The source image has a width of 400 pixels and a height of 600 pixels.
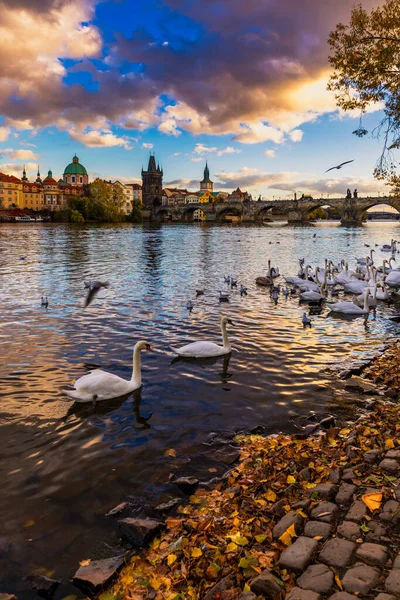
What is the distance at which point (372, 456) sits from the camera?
435 centimetres

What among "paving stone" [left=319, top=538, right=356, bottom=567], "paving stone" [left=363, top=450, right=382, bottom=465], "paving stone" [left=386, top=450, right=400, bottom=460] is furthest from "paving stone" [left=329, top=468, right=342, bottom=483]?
"paving stone" [left=319, top=538, right=356, bottom=567]

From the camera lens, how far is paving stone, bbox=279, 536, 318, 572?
2955 mm

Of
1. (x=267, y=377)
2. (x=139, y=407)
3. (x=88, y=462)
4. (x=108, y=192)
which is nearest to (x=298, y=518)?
(x=88, y=462)

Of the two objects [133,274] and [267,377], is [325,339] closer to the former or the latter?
[267,377]

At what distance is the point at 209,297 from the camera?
15.6 metres

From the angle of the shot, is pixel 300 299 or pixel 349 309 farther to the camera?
pixel 300 299

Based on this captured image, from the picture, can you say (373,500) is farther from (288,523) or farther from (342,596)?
(342,596)

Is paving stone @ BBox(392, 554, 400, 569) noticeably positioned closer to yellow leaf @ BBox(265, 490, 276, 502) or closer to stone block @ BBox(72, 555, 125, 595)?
yellow leaf @ BBox(265, 490, 276, 502)

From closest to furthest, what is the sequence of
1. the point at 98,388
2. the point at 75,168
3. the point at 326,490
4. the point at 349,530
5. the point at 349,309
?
the point at 349,530, the point at 326,490, the point at 98,388, the point at 349,309, the point at 75,168

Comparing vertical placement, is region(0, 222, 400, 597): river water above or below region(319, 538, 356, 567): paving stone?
below

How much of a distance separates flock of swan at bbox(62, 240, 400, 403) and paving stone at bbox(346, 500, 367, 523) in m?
4.15

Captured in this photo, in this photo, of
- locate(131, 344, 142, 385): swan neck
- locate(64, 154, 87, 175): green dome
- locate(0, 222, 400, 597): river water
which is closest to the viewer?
locate(0, 222, 400, 597): river water

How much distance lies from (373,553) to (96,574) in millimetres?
2116

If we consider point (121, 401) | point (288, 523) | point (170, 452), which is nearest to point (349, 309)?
point (121, 401)
